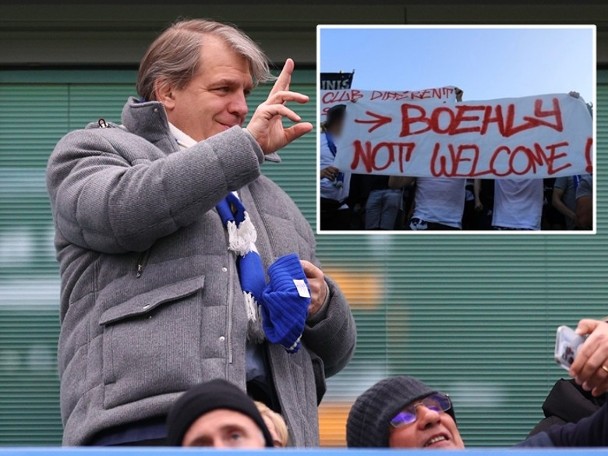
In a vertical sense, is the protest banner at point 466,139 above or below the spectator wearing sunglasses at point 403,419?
above

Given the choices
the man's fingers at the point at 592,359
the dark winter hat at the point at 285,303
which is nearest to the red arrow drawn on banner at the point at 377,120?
the dark winter hat at the point at 285,303

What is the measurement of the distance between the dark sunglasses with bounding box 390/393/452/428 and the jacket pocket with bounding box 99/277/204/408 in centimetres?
82

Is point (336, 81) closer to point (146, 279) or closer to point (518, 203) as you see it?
point (518, 203)

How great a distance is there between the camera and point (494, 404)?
6.66 m

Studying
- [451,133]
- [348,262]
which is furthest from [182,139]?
[348,262]

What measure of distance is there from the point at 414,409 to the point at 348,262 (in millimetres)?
2204

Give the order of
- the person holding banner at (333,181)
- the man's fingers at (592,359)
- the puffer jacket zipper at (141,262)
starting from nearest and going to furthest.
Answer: the man's fingers at (592,359)
the puffer jacket zipper at (141,262)
the person holding banner at (333,181)

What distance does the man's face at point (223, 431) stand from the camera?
3.44 m

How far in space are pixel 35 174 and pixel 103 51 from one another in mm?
573

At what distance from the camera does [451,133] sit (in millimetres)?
5598

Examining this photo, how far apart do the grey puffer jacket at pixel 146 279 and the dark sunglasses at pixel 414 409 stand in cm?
38

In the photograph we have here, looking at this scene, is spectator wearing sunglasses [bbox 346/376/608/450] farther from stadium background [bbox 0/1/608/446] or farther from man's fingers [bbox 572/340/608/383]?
stadium background [bbox 0/1/608/446]

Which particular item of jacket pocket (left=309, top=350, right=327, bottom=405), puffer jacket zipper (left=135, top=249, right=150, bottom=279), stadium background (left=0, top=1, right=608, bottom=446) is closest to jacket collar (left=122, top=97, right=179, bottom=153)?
puffer jacket zipper (left=135, top=249, right=150, bottom=279)

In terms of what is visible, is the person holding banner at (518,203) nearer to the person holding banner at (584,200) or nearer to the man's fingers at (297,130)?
the person holding banner at (584,200)
